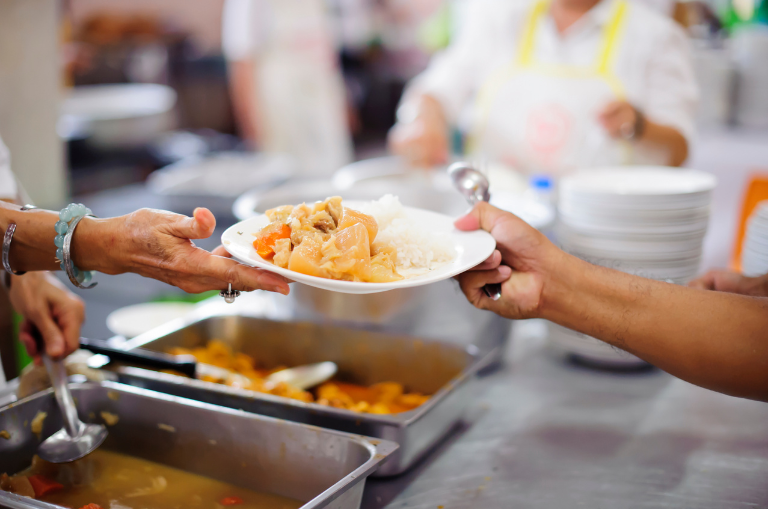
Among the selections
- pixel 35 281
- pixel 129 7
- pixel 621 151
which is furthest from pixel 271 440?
pixel 129 7

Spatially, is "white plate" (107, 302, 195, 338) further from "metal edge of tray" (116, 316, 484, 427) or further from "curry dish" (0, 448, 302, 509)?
"curry dish" (0, 448, 302, 509)

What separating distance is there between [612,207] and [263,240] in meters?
0.86

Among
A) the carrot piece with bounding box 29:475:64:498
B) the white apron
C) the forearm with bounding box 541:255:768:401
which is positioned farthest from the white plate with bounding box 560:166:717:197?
→ the carrot piece with bounding box 29:475:64:498

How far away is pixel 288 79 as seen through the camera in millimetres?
4039

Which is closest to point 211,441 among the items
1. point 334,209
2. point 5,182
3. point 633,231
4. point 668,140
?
point 334,209

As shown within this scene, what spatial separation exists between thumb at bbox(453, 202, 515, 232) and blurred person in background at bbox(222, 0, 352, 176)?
2.64 m

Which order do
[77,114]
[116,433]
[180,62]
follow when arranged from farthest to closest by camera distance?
[180,62] → [77,114] → [116,433]

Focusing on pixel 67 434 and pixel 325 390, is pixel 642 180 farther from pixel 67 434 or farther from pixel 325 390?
pixel 67 434

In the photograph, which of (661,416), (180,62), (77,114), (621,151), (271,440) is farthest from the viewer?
(180,62)

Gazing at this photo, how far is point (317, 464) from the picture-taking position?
3.38 feet

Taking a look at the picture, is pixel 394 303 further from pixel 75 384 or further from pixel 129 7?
pixel 129 7

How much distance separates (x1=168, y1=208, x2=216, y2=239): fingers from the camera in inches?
34.9

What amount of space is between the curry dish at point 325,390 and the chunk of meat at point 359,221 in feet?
1.27

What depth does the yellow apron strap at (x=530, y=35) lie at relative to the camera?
242cm
